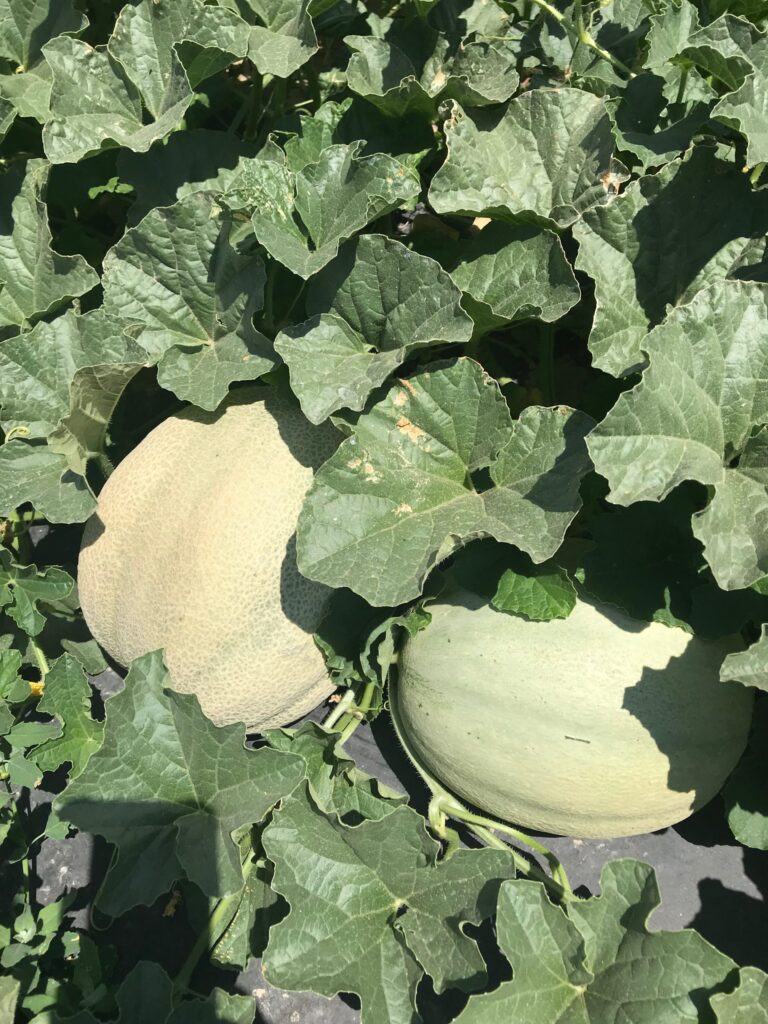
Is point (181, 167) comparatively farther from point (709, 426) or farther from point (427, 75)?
point (709, 426)

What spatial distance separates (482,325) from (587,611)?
0.55 meters

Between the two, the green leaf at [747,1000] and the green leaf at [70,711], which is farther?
the green leaf at [70,711]

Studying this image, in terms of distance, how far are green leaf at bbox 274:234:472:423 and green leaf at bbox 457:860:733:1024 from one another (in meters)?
0.82

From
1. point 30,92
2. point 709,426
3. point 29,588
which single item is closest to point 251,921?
point 29,588

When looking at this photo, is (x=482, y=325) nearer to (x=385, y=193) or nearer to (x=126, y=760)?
(x=385, y=193)

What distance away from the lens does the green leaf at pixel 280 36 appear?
66.8 inches

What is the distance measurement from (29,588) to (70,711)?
0.25 m

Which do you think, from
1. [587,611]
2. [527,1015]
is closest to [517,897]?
[527,1015]

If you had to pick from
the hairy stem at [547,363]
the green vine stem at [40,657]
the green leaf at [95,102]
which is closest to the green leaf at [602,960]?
the hairy stem at [547,363]

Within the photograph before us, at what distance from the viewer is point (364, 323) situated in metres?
1.63

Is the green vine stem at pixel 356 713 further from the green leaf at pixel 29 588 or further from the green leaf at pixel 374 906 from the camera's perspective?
the green leaf at pixel 29 588

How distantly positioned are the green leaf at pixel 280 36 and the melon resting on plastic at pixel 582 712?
3.44 feet

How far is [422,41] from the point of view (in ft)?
5.97

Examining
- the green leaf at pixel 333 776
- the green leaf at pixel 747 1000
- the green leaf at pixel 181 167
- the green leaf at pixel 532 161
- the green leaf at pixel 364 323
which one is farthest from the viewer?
the green leaf at pixel 181 167
